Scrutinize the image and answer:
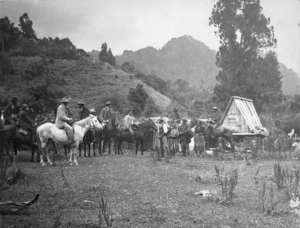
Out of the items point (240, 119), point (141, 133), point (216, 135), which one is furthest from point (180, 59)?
point (141, 133)

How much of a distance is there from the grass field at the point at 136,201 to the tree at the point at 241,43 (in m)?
24.1

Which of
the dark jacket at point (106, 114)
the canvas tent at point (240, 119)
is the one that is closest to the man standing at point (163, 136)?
the dark jacket at point (106, 114)

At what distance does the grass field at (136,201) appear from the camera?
529 centimetres

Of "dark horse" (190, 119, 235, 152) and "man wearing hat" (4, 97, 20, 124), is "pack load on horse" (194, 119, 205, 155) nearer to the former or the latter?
"dark horse" (190, 119, 235, 152)

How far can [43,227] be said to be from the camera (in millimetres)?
4828

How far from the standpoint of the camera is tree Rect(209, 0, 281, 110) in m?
31.0

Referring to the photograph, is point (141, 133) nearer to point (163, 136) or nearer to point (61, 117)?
point (163, 136)

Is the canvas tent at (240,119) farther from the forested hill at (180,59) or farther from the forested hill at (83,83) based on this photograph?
the forested hill at (180,59)

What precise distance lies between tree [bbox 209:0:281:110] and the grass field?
Result: 79.1ft

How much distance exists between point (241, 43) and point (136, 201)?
29.3 metres

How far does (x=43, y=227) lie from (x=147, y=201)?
2269 millimetres

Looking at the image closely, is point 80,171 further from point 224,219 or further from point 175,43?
point 175,43

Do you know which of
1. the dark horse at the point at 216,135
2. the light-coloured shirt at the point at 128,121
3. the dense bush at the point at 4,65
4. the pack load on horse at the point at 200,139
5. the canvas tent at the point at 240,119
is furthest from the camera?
the dense bush at the point at 4,65

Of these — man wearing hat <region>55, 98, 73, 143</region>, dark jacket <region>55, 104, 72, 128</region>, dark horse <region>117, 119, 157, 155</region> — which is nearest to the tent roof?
dark horse <region>117, 119, 157, 155</region>
